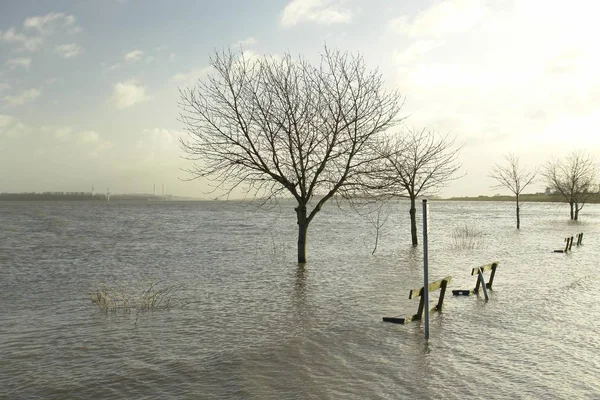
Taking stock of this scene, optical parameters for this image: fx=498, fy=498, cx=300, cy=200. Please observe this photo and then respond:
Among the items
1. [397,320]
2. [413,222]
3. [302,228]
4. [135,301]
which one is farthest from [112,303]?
[413,222]

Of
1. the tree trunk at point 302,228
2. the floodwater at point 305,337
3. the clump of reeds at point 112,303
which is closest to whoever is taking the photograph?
the floodwater at point 305,337

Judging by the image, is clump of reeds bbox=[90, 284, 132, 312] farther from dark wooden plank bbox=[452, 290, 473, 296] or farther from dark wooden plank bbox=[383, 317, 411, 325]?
dark wooden plank bbox=[452, 290, 473, 296]

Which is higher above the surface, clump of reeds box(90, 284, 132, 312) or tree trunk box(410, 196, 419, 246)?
Answer: tree trunk box(410, 196, 419, 246)

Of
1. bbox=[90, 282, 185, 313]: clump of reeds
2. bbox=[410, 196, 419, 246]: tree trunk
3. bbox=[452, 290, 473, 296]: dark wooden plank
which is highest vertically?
bbox=[410, 196, 419, 246]: tree trunk

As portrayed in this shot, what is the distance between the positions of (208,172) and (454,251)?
13.0 m

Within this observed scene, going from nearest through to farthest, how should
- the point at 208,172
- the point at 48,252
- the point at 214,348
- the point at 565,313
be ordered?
the point at 214,348, the point at 565,313, the point at 208,172, the point at 48,252

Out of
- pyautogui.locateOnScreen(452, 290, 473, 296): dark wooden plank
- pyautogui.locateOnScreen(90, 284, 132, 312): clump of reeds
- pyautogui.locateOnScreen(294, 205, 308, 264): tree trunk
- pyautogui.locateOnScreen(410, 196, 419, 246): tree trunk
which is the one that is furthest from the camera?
pyautogui.locateOnScreen(410, 196, 419, 246): tree trunk

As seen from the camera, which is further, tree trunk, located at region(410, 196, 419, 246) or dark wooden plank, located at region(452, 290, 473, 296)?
tree trunk, located at region(410, 196, 419, 246)

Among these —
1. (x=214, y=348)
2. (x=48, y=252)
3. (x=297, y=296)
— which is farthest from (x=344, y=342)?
(x=48, y=252)

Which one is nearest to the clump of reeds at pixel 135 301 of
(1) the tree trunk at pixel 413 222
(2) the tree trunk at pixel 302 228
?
(2) the tree trunk at pixel 302 228

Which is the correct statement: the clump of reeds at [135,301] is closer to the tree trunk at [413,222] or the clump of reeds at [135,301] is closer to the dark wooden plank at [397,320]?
the dark wooden plank at [397,320]

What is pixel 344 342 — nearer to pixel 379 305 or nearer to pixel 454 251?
pixel 379 305

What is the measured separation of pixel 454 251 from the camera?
80.8 ft

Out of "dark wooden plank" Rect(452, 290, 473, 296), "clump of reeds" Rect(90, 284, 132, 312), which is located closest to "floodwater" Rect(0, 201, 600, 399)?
"clump of reeds" Rect(90, 284, 132, 312)
